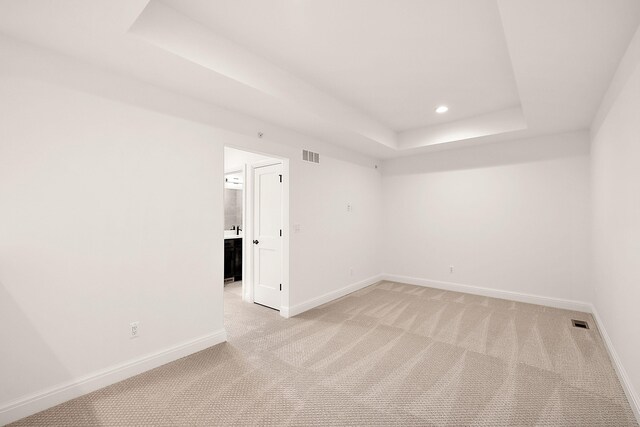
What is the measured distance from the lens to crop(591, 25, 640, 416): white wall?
78.0 inches

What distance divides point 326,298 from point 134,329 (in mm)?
2702

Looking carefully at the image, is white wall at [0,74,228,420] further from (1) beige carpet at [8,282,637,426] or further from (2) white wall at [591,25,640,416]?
(2) white wall at [591,25,640,416]

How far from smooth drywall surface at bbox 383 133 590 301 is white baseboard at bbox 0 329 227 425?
4199 mm

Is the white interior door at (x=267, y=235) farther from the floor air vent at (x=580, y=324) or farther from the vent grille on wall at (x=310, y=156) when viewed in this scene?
the floor air vent at (x=580, y=324)

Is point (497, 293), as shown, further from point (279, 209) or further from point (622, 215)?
point (279, 209)

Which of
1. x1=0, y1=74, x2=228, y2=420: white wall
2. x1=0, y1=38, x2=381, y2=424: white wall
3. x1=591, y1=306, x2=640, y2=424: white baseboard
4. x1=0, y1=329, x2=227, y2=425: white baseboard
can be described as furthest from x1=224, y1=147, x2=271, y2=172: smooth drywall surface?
x1=591, y1=306, x2=640, y2=424: white baseboard

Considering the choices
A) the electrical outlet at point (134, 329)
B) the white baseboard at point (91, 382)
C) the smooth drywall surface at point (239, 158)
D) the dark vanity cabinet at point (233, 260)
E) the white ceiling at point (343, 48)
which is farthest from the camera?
the dark vanity cabinet at point (233, 260)

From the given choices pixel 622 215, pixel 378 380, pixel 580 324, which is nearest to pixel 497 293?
pixel 580 324

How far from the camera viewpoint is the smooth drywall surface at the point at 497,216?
4.18 meters

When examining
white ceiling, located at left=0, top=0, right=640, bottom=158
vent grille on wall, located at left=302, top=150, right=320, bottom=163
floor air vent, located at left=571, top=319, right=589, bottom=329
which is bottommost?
floor air vent, located at left=571, top=319, right=589, bottom=329

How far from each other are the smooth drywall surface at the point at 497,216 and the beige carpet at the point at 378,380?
3.27ft

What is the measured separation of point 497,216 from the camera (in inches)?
187

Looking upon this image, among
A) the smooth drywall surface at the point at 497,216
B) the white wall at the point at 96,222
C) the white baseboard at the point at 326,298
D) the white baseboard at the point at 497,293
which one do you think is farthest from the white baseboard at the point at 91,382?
the smooth drywall surface at the point at 497,216

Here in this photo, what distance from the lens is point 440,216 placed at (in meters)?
5.33
